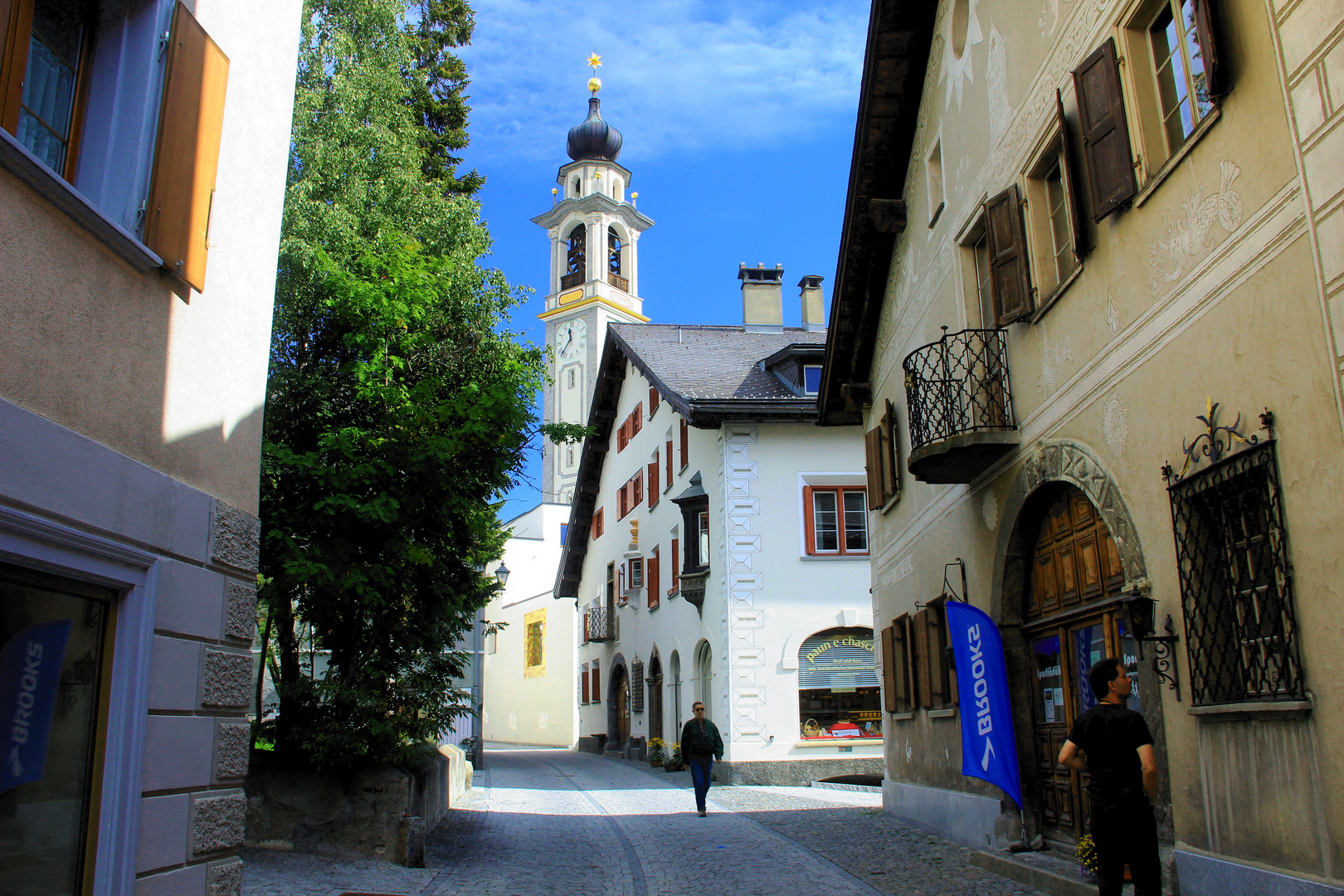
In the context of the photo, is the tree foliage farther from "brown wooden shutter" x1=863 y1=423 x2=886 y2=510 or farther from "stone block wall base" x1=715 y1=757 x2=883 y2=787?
"stone block wall base" x1=715 y1=757 x2=883 y2=787

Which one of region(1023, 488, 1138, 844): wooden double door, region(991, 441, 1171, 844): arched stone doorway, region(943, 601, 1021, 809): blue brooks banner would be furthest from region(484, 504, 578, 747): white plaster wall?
region(1023, 488, 1138, 844): wooden double door

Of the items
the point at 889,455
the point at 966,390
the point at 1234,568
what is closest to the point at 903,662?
the point at 889,455

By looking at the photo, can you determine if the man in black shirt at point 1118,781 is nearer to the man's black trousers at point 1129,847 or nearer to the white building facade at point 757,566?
the man's black trousers at point 1129,847

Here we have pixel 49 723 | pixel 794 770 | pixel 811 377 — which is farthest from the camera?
pixel 811 377

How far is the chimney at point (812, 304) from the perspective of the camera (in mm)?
30703

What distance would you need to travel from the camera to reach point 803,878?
32.0 feet

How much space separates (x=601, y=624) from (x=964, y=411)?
78.7ft

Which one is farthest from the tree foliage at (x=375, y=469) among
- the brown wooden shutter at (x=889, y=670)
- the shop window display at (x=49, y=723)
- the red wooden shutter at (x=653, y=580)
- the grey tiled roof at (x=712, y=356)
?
the red wooden shutter at (x=653, y=580)

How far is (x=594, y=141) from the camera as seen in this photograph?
68125 mm

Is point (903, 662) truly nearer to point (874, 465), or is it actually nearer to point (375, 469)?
point (874, 465)

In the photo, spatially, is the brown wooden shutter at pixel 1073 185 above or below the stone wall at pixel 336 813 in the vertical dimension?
above

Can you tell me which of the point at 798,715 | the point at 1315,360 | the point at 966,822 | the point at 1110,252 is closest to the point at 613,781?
the point at 798,715

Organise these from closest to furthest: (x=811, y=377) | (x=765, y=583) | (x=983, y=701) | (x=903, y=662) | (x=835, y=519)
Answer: (x=983, y=701), (x=903, y=662), (x=765, y=583), (x=835, y=519), (x=811, y=377)

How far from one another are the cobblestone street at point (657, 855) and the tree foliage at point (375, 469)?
1293 mm
